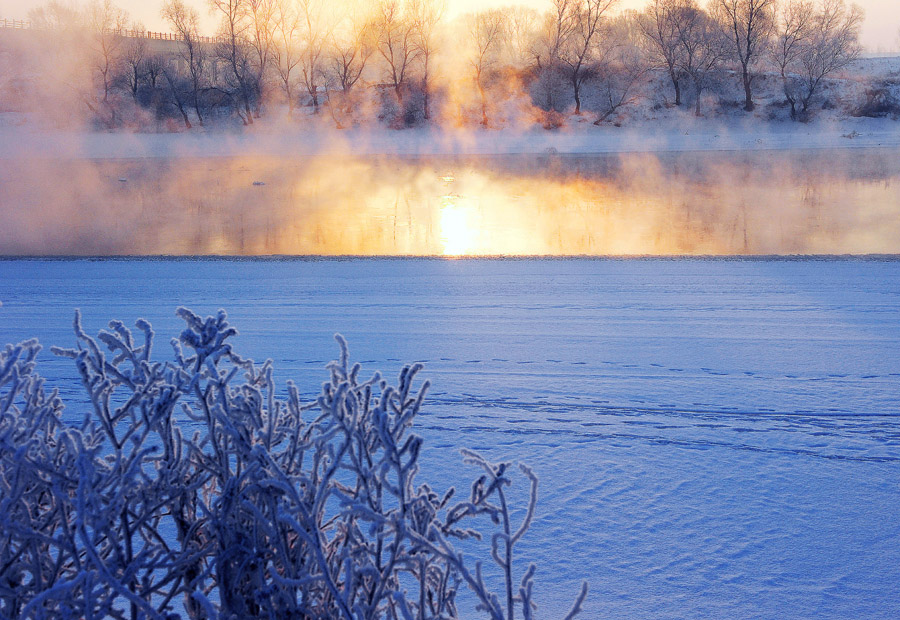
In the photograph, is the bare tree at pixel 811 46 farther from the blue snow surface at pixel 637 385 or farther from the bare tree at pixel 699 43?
the blue snow surface at pixel 637 385

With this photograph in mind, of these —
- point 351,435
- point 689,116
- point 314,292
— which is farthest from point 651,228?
point 689,116

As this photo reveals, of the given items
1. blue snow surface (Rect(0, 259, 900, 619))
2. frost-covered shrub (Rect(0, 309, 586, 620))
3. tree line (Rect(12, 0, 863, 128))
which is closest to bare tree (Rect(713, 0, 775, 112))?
tree line (Rect(12, 0, 863, 128))

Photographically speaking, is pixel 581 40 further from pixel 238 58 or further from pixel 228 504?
pixel 228 504

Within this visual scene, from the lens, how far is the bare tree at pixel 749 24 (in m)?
54.9

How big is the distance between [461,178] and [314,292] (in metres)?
18.5

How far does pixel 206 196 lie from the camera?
950 inches

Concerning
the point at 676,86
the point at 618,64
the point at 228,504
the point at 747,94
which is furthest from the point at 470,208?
the point at 618,64

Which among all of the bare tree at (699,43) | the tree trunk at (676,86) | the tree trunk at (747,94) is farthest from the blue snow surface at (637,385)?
the bare tree at (699,43)

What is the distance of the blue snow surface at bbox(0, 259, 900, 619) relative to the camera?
12.5 ft

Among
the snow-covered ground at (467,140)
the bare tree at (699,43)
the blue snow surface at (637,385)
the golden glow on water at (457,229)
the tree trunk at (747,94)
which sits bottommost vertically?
the blue snow surface at (637,385)

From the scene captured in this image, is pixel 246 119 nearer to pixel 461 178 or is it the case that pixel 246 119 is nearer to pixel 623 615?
pixel 461 178

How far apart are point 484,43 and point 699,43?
47.4 ft

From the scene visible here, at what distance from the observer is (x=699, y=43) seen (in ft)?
179

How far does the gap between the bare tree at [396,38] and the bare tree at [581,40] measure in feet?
34.4
